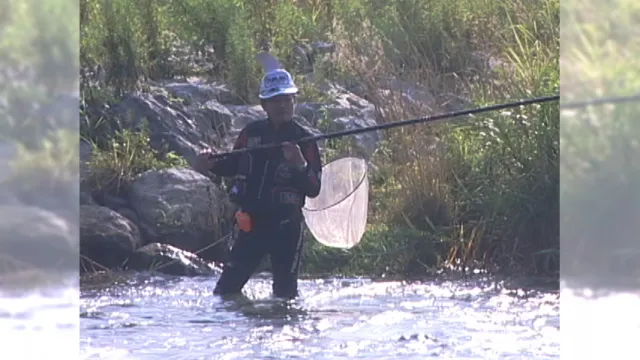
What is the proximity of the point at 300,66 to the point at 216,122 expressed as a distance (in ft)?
5.00

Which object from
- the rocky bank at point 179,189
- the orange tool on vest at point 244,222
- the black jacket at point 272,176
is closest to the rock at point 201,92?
the rocky bank at point 179,189

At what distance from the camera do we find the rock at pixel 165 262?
30.1ft

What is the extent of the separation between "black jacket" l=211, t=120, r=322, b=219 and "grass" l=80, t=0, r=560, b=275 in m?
1.86

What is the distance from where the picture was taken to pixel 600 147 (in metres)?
3.46

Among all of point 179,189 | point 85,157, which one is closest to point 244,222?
point 179,189

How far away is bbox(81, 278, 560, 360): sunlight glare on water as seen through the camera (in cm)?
623

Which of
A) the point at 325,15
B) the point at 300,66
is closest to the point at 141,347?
the point at 300,66

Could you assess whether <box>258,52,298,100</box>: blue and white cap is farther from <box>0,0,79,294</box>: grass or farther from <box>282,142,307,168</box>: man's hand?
<box>0,0,79,294</box>: grass

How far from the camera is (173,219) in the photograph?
966cm

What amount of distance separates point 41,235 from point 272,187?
4.12m

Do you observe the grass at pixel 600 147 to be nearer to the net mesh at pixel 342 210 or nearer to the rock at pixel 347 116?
the net mesh at pixel 342 210

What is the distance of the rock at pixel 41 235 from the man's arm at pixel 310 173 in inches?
158

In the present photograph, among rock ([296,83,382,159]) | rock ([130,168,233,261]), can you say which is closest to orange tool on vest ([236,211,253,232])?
rock ([130,168,233,261])

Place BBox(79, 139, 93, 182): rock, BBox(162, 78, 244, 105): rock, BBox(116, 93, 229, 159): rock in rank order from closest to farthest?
BBox(79, 139, 93, 182): rock → BBox(116, 93, 229, 159): rock → BBox(162, 78, 244, 105): rock
